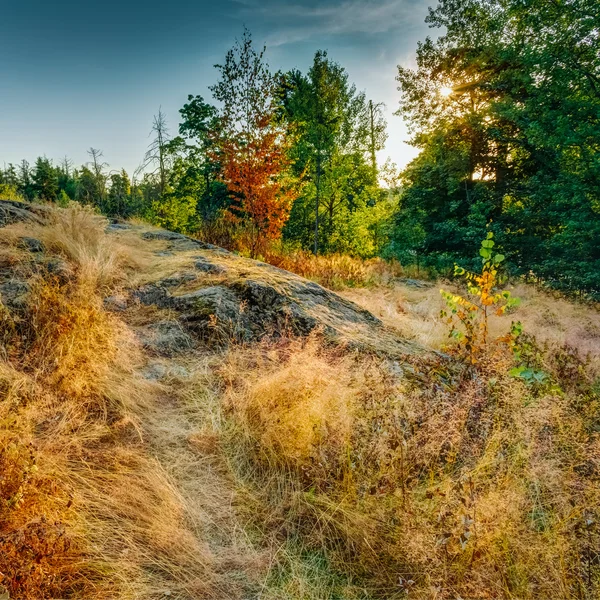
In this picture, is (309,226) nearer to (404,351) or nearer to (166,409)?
(404,351)

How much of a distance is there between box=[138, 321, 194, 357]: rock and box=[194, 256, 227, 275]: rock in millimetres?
1102

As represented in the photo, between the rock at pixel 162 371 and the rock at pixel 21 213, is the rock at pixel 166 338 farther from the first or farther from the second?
the rock at pixel 21 213

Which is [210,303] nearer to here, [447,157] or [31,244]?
[31,244]

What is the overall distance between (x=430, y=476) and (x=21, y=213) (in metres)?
5.97

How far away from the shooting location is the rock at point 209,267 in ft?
14.8

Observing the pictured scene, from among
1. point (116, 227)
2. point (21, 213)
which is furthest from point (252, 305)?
point (116, 227)

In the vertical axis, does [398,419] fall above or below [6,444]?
below

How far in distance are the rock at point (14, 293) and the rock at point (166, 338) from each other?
3.27 feet

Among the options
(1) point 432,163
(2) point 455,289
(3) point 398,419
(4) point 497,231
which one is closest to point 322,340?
(3) point 398,419

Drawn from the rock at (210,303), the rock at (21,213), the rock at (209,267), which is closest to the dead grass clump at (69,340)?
the rock at (210,303)

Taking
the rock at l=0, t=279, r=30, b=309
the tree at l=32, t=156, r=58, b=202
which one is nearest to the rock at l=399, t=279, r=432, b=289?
the rock at l=0, t=279, r=30, b=309

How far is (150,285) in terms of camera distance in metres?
4.18

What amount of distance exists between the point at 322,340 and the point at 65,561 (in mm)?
2460

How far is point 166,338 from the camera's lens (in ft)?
11.2
